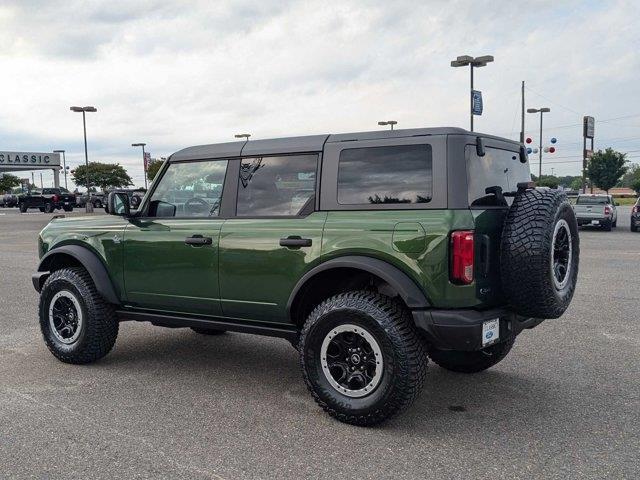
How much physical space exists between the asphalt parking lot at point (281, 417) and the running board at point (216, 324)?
449 mm

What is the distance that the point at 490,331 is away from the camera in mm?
3672

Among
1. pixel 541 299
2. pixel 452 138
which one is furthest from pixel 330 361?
pixel 452 138

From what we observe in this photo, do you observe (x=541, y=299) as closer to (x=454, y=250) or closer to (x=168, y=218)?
(x=454, y=250)

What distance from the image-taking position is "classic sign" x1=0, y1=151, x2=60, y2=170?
193 feet

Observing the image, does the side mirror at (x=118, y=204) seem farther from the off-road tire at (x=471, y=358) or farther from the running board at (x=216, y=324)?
the off-road tire at (x=471, y=358)

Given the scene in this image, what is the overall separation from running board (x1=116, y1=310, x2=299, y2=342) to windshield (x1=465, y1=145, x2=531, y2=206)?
5.17 feet

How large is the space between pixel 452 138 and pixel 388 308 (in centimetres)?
114

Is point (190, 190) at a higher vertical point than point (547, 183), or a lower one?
lower

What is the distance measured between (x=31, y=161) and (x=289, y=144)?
62.6m

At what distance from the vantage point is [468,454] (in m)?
3.37

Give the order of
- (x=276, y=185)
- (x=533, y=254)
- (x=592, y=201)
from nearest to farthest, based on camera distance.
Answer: (x=533, y=254), (x=276, y=185), (x=592, y=201)

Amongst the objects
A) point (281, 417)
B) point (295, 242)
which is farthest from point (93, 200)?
point (281, 417)

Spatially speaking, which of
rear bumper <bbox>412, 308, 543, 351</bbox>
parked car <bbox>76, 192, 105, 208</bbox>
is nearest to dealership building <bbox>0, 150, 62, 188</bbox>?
parked car <bbox>76, 192, 105, 208</bbox>

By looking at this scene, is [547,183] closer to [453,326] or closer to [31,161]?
[31,161]
